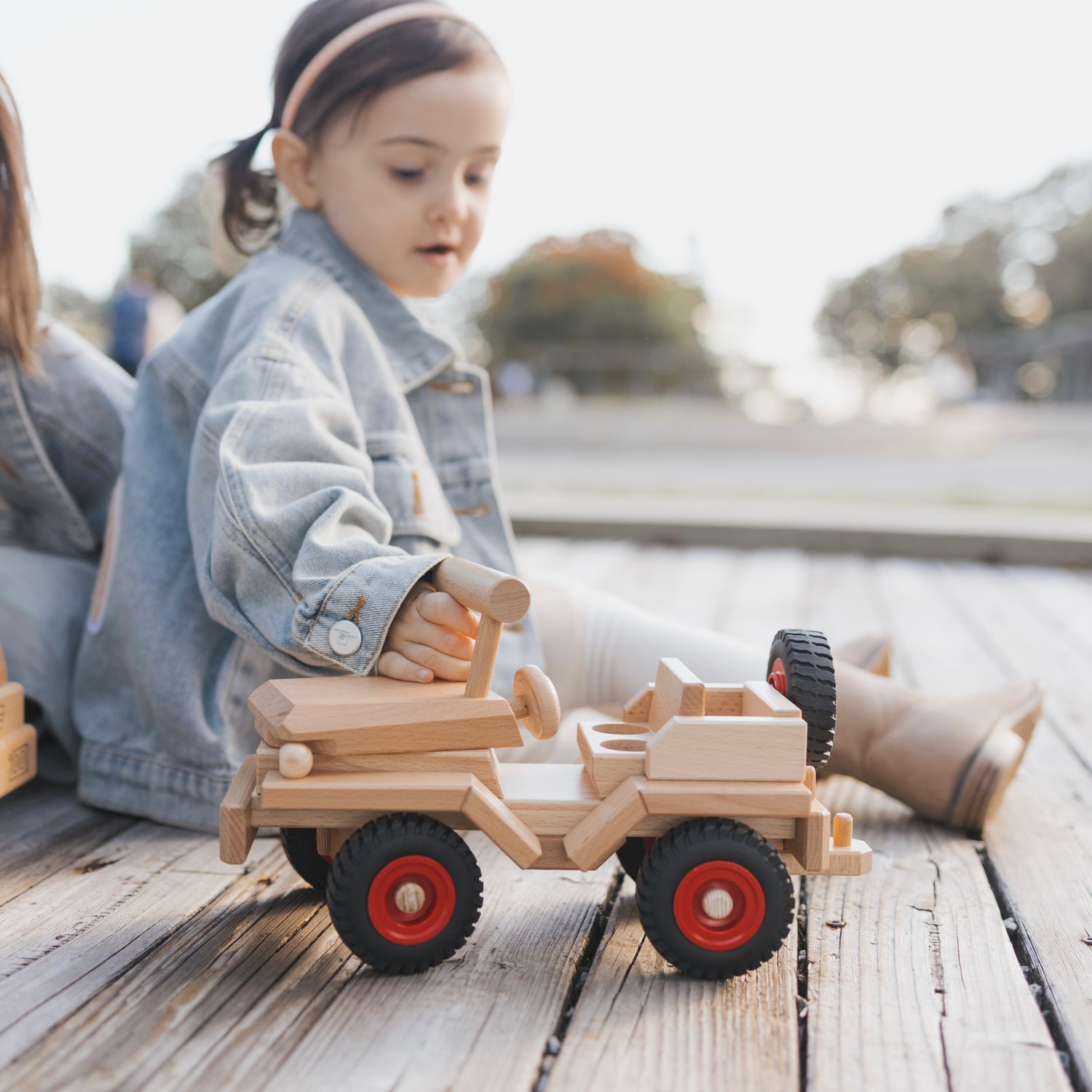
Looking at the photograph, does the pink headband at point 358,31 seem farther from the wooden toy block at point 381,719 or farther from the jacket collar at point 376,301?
the wooden toy block at point 381,719

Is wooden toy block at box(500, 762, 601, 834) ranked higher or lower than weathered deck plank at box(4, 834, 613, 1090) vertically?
higher

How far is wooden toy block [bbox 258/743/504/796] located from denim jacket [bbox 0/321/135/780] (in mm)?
550

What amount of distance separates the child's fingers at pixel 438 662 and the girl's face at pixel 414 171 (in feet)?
1.89

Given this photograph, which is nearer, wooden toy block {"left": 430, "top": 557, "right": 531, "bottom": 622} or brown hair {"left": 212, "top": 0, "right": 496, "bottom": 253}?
wooden toy block {"left": 430, "top": 557, "right": 531, "bottom": 622}

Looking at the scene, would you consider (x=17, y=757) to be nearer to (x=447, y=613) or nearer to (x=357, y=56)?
(x=447, y=613)

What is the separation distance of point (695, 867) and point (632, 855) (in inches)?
7.6

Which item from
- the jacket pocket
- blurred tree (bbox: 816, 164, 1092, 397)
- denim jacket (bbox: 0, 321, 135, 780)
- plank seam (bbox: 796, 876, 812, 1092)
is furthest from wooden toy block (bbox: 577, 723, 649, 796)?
blurred tree (bbox: 816, 164, 1092, 397)

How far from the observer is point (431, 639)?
0.86m

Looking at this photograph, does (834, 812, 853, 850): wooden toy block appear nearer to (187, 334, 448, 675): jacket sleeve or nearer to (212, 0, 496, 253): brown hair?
(187, 334, 448, 675): jacket sleeve

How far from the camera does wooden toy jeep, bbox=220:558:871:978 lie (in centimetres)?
79

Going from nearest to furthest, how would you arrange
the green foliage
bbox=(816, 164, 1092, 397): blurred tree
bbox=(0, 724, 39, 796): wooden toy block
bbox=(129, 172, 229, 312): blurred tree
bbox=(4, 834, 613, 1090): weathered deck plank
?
bbox=(4, 834, 613, 1090): weathered deck plank, bbox=(0, 724, 39, 796): wooden toy block, bbox=(129, 172, 229, 312): blurred tree, bbox=(816, 164, 1092, 397): blurred tree, the green foliage

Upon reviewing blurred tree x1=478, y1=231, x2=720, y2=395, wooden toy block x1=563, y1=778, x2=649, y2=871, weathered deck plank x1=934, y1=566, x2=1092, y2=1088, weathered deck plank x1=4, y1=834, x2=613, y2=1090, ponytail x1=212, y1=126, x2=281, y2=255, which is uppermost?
blurred tree x1=478, y1=231, x2=720, y2=395

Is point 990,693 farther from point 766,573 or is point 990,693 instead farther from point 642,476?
point 642,476

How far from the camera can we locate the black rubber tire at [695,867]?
0.79 metres
